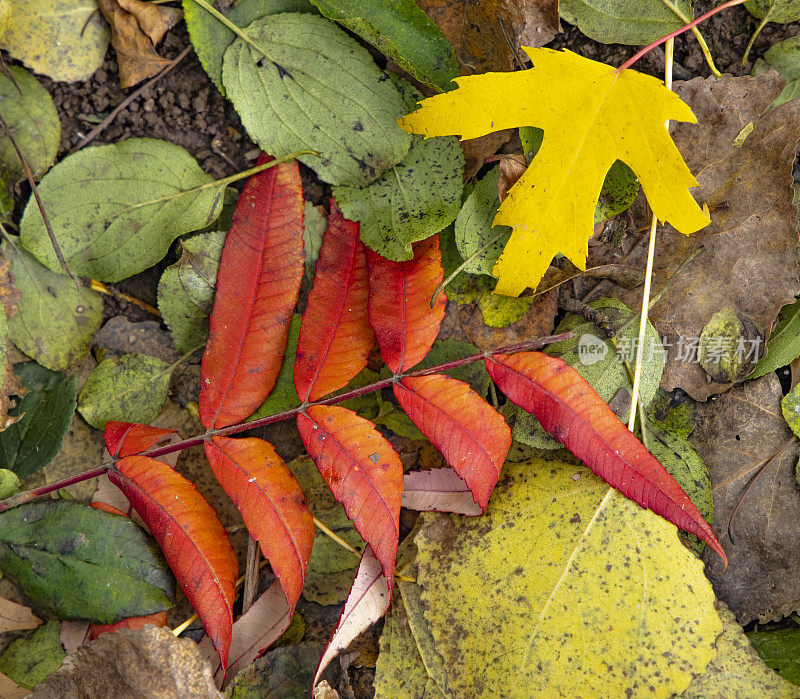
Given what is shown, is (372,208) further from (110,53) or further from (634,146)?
(110,53)

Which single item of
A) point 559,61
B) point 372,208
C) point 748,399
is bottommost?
point 748,399

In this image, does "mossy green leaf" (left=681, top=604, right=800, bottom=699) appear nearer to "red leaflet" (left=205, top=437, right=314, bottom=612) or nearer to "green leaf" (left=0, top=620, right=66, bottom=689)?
"red leaflet" (left=205, top=437, right=314, bottom=612)

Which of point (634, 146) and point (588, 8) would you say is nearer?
point (634, 146)

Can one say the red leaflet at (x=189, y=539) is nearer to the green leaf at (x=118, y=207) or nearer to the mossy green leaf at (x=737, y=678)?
the green leaf at (x=118, y=207)

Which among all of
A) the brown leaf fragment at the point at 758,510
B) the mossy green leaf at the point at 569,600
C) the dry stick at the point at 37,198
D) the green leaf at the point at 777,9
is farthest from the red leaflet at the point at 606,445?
the dry stick at the point at 37,198

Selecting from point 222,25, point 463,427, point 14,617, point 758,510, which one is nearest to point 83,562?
point 14,617

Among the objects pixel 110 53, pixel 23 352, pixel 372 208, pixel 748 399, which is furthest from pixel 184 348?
pixel 748 399
